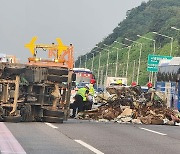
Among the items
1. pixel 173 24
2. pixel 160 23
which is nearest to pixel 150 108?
pixel 173 24

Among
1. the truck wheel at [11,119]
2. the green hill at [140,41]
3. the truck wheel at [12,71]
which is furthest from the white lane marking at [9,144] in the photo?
the green hill at [140,41]

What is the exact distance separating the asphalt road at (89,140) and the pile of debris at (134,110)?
13.4 feet

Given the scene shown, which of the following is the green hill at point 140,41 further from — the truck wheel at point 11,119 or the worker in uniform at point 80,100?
the truck wheel at point 11,119

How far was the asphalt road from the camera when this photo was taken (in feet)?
48.8

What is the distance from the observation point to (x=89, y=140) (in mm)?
17219

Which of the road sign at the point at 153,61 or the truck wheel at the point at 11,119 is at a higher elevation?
the road sign at the point at 153,61

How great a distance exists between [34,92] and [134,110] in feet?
17.9

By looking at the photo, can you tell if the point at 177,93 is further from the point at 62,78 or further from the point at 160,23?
the point at 160,23

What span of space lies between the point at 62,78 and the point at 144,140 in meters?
6.62

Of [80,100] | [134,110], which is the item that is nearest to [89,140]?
[134,110]

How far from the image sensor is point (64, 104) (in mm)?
24422

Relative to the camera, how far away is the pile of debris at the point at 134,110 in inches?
1062

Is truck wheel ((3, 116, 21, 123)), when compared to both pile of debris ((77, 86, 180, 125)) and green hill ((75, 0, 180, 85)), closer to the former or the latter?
pile of debris ((77, 86, 180, 125))

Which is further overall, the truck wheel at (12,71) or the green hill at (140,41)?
the green hill at (140,41)
